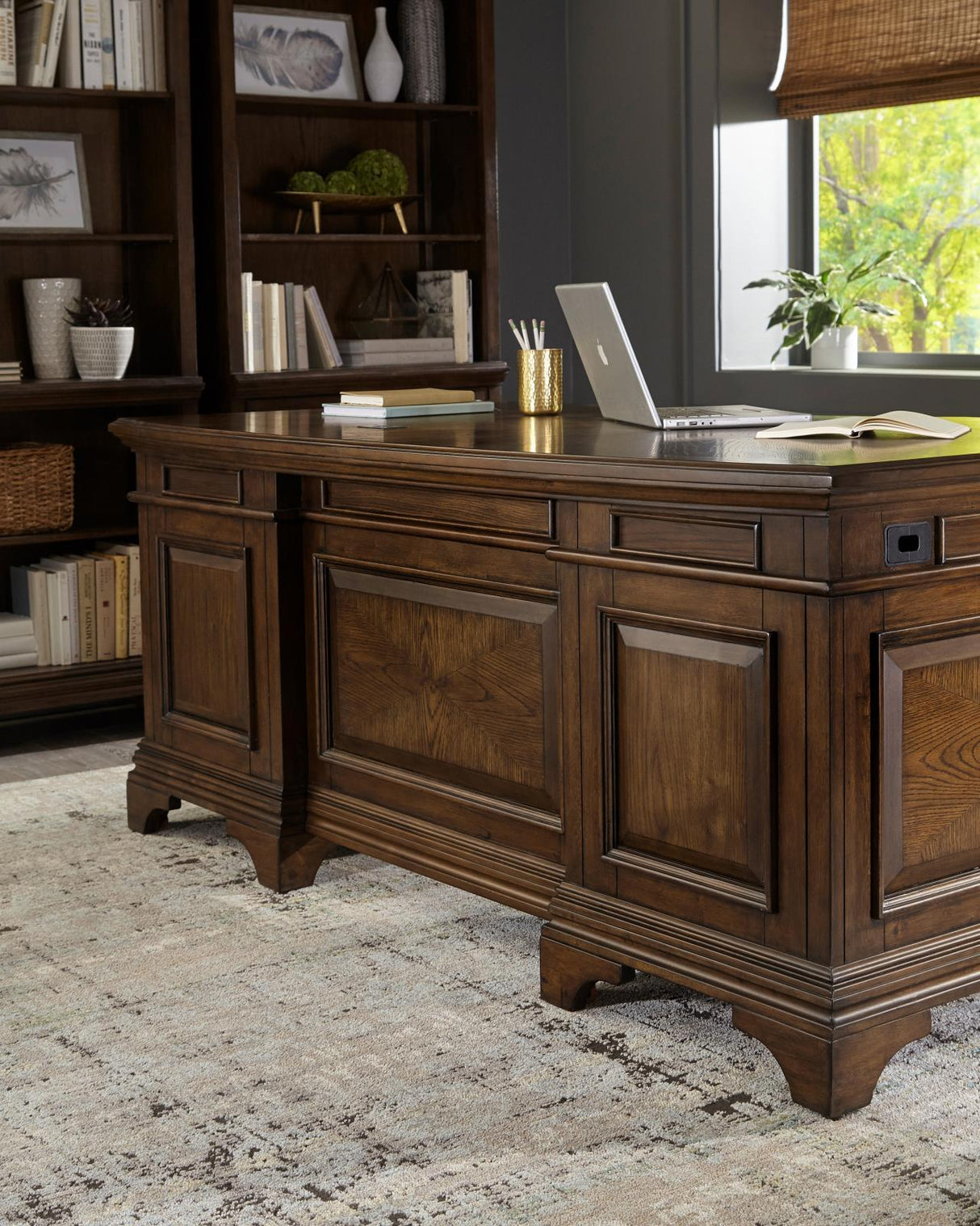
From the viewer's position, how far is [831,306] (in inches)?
198

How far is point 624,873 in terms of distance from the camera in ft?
7.73

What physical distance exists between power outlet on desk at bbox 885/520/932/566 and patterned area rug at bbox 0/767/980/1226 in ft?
2.32

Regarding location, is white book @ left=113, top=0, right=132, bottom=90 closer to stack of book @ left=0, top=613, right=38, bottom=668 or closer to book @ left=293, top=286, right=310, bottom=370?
book @ left=293, top=286, right=310, bottom=370

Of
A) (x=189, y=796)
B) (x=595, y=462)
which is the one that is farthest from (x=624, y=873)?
(x=189, y=796)

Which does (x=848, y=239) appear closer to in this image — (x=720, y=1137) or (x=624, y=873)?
(x=624, y=873)

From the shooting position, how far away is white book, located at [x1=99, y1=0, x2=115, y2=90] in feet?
13.9

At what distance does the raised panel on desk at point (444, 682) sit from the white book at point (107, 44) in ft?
6.45

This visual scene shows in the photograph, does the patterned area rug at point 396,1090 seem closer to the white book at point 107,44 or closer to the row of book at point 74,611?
the row of book at point 74,611

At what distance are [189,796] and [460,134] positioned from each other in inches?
101

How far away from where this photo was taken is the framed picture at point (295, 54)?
4609mm

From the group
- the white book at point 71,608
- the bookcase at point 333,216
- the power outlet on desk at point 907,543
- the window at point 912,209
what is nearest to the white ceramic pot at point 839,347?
the window at point 912,209

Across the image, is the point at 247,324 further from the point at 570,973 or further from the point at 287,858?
the point at 570,973

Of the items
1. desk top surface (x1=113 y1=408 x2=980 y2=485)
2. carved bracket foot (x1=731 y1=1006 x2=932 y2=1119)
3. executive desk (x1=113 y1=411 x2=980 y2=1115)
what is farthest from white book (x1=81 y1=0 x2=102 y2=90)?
carved bracket foot (x1=731 y1=1006 x2=932 y2=1119)

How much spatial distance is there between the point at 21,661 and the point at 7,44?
1594 millimetres
